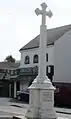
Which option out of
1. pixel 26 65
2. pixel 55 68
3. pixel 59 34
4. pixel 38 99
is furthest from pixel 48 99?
pixel 26 65

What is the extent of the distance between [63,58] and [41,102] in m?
32.6

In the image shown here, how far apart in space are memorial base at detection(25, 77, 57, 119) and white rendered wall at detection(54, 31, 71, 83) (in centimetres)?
3086

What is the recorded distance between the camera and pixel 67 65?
50.2 metres

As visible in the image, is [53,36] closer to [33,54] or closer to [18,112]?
[33,54]

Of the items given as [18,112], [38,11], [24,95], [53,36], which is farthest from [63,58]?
[38,11]

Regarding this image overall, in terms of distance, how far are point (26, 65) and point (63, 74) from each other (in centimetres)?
806

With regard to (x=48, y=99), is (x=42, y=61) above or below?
above

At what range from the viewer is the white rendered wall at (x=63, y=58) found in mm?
49266

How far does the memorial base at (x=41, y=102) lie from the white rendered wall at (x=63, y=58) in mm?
30858

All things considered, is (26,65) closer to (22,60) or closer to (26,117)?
(22,60)

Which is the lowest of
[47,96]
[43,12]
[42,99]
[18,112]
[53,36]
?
[18,112]

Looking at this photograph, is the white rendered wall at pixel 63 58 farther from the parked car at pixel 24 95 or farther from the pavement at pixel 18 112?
the pavement at pixel 18 112

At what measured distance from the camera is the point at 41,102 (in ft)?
58.9

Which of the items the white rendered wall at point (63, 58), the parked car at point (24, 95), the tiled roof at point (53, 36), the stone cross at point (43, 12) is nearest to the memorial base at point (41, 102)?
the stone cross at point (43, 12)
